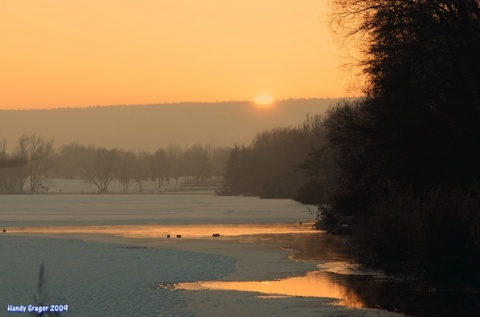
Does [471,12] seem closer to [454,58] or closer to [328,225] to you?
[454,58]

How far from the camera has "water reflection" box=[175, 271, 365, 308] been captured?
2280cm

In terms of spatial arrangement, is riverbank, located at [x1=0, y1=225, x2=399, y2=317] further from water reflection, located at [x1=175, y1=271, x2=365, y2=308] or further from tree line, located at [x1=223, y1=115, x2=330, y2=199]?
tree line, located at [x1=223, y1=115, x2=330, y2=199]

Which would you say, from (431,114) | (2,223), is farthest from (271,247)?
(2,223)

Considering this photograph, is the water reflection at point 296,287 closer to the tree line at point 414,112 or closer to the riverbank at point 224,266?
the riverbank at point 224,266

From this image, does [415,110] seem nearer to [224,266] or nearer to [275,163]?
[224,266]

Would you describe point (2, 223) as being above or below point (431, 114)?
below

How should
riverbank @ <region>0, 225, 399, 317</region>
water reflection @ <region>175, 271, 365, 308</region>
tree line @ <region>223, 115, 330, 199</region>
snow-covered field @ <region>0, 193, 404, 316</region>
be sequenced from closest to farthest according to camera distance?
snow-covered field @ <region>0, 193, 404, 316</region>
riverbank @ <region>0, 225, 399, 317</region>
water reflection @ <region>175, 271, 365, 308</region>
tree line @ <region>223, 115, 330, 199</region>

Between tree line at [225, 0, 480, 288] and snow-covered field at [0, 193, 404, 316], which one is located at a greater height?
tree line at [225, 0, 480, 288]

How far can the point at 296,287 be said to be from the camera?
24453 mm

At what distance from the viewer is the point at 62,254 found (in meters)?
33.2

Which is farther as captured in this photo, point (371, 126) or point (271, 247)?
point (271, 247)

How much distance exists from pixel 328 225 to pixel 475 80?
22.9 m

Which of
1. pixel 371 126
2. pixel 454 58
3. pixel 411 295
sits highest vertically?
pixel 454 58

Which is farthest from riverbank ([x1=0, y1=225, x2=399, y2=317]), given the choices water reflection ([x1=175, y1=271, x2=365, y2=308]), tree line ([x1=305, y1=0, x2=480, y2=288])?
tree line ([x1=305, y1=0, x2=480, y2=288])
